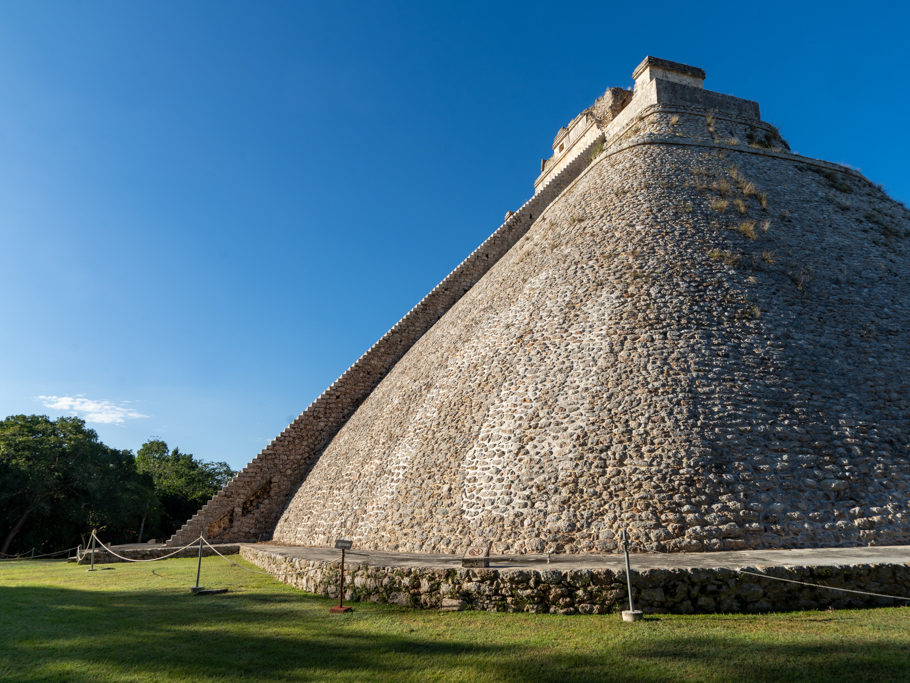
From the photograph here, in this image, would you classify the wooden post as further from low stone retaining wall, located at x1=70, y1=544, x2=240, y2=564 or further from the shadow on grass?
low stone retaining wall, located at x1=70, y1=544, x2=240, y2=564

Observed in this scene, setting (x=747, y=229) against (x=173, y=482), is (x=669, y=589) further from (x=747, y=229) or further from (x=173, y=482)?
(x=173, y=482)

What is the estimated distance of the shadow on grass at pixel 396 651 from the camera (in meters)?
3.92

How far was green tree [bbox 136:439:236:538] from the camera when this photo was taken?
32969 millimetres

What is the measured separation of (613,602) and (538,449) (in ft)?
9.11

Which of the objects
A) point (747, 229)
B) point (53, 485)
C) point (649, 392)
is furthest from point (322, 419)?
point (53, 485)

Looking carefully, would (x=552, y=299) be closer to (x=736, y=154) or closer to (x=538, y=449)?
(x=538, y=449)

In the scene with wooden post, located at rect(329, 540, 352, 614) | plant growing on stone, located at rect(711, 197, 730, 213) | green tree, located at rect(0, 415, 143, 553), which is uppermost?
plant growing on stone, located at rect(711, 197, 730, 213)

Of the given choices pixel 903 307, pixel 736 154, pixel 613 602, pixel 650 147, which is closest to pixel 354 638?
pixel 613 602

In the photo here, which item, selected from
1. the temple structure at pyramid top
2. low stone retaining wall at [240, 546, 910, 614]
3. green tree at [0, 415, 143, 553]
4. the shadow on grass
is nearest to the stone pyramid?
low stone retaining wall at [240, 546, 910, 614]

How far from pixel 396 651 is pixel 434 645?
348 mm

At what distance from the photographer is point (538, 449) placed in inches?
318

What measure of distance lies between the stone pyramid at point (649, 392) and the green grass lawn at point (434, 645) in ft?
6.22

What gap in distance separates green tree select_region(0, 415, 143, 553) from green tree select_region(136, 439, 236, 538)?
5874 mm

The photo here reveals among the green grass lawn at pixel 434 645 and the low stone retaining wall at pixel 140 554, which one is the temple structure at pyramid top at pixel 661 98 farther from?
the low stone retaining wall at pixel 140 554
